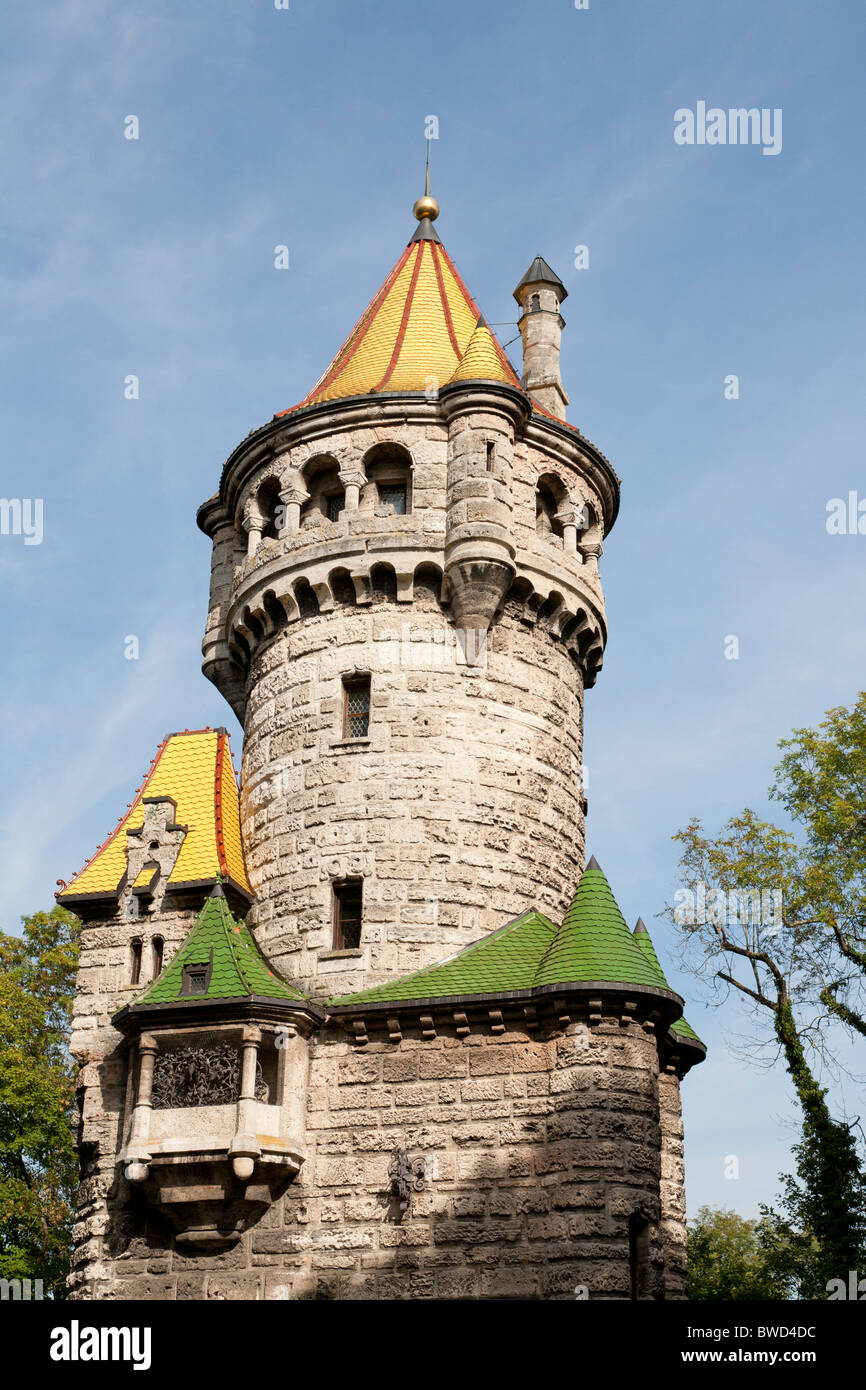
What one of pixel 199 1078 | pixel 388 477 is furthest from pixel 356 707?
pixel 199 1078

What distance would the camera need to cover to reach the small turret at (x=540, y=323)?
950 inches

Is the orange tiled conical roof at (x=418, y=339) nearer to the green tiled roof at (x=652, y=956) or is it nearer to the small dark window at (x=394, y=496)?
the small dark window at (x=394, y=496)

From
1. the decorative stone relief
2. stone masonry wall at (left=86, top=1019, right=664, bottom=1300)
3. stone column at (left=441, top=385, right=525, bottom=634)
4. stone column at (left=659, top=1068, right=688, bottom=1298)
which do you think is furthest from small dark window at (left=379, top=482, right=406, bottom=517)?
stone column at (left=659, top=1068, right=688, bottom=1298)

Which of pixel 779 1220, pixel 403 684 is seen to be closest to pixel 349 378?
pixel 403 684

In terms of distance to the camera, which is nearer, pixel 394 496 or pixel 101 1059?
pixel 101 1059

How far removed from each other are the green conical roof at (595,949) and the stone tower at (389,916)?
5 centimetres

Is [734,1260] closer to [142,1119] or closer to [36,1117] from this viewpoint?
[36,1117]

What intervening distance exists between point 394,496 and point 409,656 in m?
2.71

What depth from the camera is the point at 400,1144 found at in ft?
55.4

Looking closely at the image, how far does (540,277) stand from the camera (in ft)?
81.4

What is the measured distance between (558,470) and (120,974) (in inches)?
375

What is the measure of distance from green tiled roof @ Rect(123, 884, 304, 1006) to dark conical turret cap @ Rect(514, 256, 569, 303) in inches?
476

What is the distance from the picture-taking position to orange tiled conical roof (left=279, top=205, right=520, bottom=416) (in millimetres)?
21656
